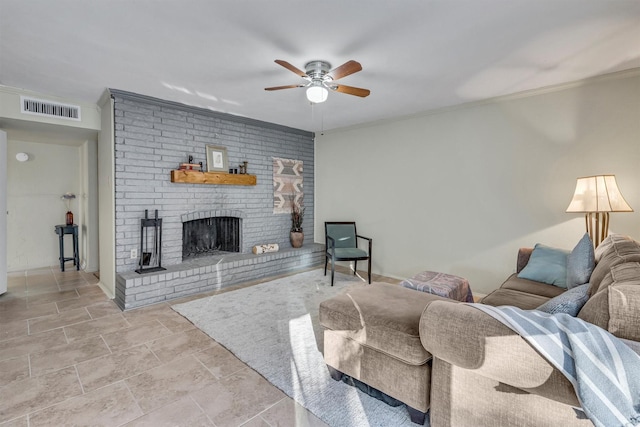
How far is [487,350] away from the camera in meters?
1.25

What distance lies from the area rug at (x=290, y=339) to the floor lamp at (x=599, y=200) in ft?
7.84

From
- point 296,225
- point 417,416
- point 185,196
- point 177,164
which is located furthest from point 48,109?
point 417,416

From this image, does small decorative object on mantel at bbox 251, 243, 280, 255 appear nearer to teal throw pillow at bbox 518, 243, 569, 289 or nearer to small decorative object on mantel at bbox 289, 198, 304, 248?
small decorative object on mantel at bbox 289, 198, 304, 248

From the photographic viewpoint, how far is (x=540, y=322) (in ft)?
3.95

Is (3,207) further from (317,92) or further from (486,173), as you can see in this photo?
(486,173)

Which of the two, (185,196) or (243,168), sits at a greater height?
(243,168)

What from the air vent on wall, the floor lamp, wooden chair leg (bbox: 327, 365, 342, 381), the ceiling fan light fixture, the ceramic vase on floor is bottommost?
wooden chair leg (bbox: 327, 365, 342, 381)

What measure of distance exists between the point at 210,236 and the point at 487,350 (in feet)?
14.3

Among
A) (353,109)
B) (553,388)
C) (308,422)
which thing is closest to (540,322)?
(553,388)

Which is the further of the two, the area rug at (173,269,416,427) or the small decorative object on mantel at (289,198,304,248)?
the small decorative object on mantel at (289,198,304,248)

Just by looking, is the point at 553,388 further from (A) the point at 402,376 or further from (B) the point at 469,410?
(A) the point at 402,376

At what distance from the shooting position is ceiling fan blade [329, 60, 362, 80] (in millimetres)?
2279

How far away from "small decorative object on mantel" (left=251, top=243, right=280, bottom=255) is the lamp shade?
3703 mm

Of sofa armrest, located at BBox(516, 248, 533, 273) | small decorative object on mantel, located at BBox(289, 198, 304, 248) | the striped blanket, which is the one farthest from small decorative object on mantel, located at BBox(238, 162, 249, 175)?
the striped blanket
